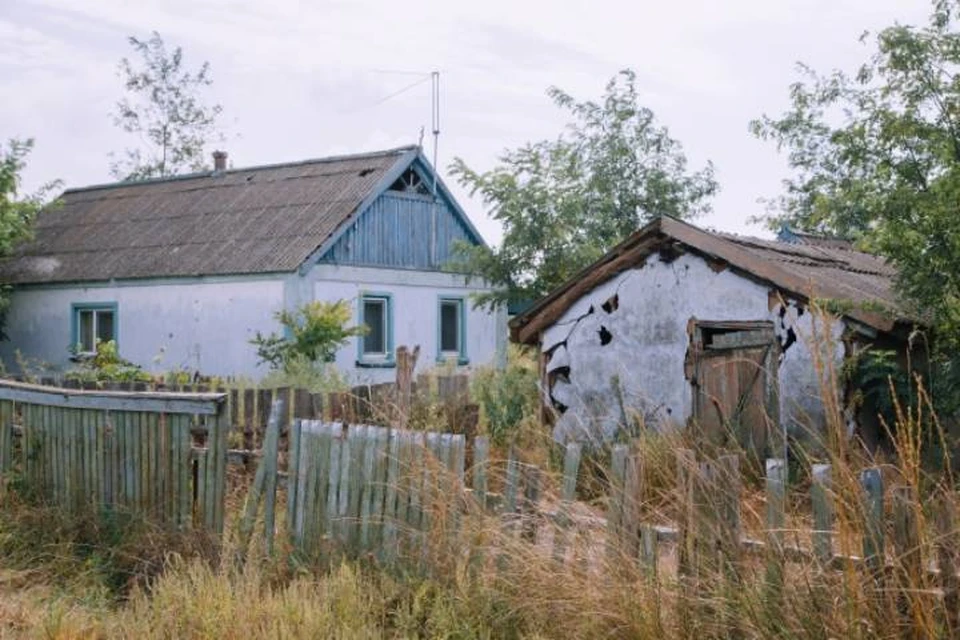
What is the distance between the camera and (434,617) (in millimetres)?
5613

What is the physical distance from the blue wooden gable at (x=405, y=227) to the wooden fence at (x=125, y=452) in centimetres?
1221

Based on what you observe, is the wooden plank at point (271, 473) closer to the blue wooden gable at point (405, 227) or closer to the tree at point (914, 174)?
the tree at point (914, 174)

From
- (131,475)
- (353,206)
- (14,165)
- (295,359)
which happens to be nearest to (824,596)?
(131,475)


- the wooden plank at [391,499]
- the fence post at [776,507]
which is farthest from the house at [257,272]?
the fence post at [776,507]

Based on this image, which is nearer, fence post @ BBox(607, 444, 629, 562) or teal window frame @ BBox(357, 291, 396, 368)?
fence post @ BBox(607, 444, 629, 562)

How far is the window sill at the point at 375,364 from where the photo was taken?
21.7 meters

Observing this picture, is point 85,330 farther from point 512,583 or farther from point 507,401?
point 512,583

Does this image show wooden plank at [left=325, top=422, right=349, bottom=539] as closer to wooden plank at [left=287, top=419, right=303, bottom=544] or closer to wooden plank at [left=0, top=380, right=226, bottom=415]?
wooden plank at [left=287, top=419, right=303, bottom=544]

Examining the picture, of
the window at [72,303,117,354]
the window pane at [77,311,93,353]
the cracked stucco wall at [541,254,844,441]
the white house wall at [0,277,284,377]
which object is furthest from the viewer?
the window pane at [77,311,93,353]

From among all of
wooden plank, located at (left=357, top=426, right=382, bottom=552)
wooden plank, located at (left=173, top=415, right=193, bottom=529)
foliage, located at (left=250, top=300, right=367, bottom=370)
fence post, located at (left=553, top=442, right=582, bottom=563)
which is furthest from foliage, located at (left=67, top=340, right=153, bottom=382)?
fence post, located at (left=553, top=442, right=582, bottom=563)

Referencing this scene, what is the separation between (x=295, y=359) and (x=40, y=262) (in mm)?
9822

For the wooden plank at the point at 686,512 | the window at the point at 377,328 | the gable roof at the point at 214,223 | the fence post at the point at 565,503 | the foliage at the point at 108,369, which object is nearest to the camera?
the wooden plank at the point at 686,512

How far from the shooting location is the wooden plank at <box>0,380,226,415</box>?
7910mm

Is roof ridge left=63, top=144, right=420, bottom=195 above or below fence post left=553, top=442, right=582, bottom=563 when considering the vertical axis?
above
